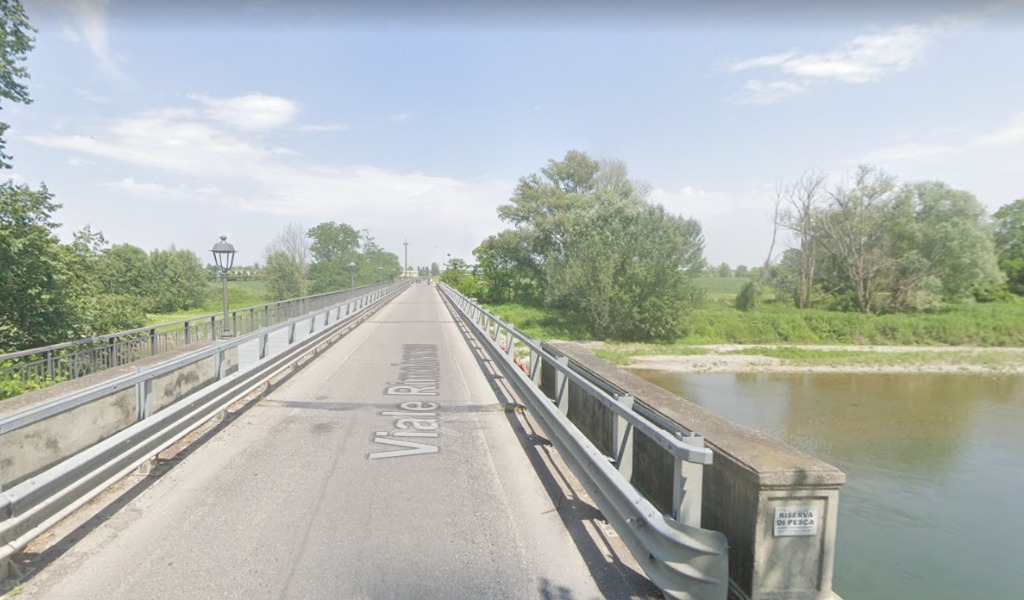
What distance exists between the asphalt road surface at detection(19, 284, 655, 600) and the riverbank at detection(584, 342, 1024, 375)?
2162 centimetres

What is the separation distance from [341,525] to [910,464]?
1295 centimetres

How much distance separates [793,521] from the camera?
116 inches

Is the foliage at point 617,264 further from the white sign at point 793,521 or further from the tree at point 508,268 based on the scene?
the white sign at point 793,521

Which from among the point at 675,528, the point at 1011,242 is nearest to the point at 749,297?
the point at 1011,242

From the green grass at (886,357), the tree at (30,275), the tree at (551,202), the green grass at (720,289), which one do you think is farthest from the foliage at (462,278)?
the tree at (30,275)

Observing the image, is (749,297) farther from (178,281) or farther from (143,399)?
(178,281)

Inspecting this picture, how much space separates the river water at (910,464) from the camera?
6.86 meters

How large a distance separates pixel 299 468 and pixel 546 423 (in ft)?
8.31


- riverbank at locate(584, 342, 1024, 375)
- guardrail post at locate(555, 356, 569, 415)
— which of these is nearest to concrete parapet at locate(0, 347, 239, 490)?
guardrail post at locate(555, 356, 569, 415)

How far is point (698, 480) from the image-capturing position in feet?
10.3

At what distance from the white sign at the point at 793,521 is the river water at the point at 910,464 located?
14.2 ft

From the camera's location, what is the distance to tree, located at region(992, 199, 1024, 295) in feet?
160

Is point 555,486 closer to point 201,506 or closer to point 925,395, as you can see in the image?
point 201,506

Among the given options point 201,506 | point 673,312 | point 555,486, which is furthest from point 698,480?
point 673,312
